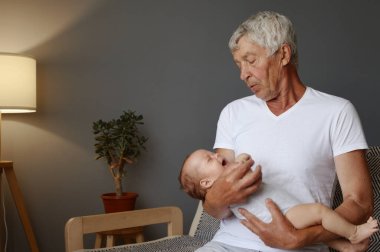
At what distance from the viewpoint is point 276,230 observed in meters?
1.09

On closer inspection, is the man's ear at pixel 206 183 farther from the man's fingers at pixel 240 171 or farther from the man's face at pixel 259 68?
the man's face at pixel 259 68

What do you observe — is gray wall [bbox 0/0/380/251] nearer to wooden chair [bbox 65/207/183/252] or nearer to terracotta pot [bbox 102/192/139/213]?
terracotta pot [bbox 102/192/139/213]

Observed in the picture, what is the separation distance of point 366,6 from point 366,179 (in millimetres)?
1868

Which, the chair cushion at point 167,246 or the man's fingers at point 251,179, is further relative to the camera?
the chair cushion at point 167,246

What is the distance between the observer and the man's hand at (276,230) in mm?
1081

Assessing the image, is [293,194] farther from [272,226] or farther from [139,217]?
[139,217]

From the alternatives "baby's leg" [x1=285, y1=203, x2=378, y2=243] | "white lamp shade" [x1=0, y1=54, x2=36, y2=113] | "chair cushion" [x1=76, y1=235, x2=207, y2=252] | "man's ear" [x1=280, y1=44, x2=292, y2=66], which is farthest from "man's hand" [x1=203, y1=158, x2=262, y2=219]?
"white lamp shade" [x1=0, y1=54, x2=36, y2=113]

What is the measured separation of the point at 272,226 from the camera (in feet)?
3.61

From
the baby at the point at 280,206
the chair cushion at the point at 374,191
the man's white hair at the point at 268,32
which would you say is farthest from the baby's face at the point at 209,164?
the chair cushion at the point at 374,191

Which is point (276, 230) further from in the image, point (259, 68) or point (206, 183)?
point (259, 68)

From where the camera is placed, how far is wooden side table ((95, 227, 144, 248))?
197cm

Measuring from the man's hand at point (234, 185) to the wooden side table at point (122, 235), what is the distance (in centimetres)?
92

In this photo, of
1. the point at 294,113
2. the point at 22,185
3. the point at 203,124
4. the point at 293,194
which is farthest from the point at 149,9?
the point at 293,194

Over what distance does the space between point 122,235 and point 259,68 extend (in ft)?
3.95
